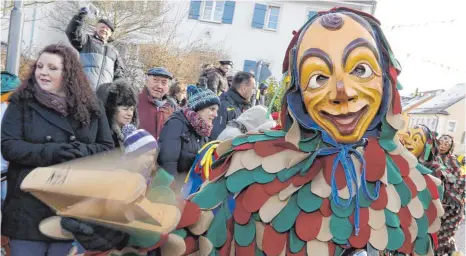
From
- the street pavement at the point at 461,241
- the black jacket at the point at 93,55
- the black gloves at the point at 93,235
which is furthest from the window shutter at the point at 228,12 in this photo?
the black gloves at the point at 93,235

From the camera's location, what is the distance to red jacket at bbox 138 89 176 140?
4.47 meters

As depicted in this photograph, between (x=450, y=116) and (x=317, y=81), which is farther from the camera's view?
(x=450, y=116)

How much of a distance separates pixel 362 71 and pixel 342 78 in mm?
91

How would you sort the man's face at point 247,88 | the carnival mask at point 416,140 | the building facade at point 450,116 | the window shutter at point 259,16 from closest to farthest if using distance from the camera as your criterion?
the man's face at point 247,88 → the carnival mask at point 416,140 → the window shutter at point 259,16 → the building facade at point 450,116

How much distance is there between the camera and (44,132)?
2.58 m

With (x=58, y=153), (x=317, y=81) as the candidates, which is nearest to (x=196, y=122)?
(x=58, y=153)

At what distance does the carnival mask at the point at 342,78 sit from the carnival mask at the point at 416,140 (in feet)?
12.5

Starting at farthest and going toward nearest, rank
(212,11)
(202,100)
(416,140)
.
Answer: (212,11) < (416,140) < (202,100)

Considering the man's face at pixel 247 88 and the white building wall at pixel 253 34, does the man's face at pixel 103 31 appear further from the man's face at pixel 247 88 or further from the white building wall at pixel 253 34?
the white building wall at pixel 253 34

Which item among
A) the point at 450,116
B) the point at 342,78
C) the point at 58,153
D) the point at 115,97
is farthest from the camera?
the point at 450,116

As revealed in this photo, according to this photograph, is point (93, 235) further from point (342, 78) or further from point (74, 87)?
point (74, 87)

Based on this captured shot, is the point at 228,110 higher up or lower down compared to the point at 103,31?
lower down

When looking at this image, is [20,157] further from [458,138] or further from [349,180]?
Result: [458,138]

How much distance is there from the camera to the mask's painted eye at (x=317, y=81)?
196 cm
